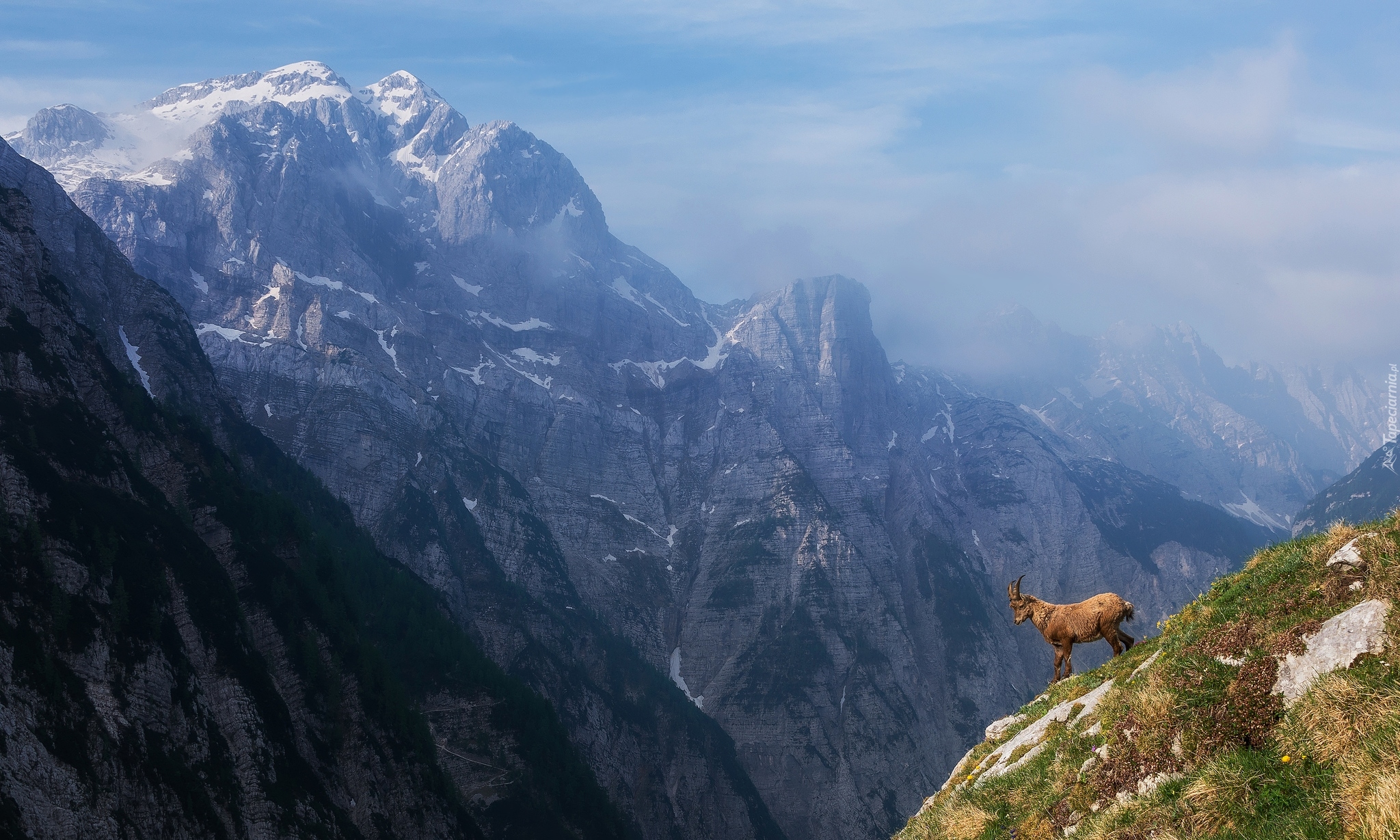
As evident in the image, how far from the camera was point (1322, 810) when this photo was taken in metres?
12.5

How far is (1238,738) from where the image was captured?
15.4m

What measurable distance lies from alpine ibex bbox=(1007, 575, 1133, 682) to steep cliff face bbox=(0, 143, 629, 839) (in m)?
69.9

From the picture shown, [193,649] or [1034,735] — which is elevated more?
[1034,735]

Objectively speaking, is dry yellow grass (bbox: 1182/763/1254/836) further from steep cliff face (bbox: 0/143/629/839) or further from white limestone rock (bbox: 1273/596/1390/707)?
steep cliff face (bbox: 0/143/629/839)

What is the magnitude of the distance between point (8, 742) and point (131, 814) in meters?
13.6

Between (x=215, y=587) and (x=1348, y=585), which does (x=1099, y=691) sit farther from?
(x=215, y=587)

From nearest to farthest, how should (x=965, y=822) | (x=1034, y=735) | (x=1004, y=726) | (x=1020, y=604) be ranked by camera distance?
(x=965, y=822) → (x=1034, y=735) → (x=1004, y=726) → (x=1020, y=604)

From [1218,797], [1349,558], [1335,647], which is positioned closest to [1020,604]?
[1349,558]

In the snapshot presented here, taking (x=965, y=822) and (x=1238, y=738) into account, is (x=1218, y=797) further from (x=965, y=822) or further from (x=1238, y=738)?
(x=965, y=822)

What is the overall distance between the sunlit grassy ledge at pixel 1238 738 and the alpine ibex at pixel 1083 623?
312 inches

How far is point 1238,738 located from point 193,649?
11193 cm

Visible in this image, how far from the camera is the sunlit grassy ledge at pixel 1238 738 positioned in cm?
1291

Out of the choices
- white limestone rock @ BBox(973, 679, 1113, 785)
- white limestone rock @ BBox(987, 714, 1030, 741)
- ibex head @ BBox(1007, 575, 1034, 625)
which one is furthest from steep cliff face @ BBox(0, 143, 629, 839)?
white limestone rock @ BBox(973, 679, 1113, 785)

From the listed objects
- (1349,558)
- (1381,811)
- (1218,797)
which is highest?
(1349,558)
